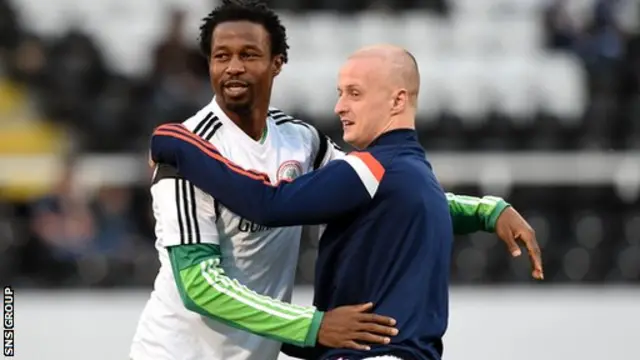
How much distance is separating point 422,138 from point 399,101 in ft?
19.8

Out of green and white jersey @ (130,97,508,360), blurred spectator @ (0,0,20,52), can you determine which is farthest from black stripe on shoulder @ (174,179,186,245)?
blurred spectator @ (0,0,20,52)

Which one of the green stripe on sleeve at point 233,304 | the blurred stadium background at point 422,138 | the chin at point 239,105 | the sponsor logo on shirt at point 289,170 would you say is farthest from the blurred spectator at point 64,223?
the green stripe on sleeve at point 233,304

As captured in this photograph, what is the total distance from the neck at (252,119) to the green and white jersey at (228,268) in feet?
0.06

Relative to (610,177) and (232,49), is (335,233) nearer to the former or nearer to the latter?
(232,49)

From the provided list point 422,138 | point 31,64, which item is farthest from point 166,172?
point 31,64

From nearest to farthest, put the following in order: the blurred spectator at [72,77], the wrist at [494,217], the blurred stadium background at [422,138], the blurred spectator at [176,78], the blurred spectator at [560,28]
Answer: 1. the wrist at [494,217]
2. the blurred stadium background at [422,138]
3. the blurred spectator at [176,78]
4. the blurred spectator at [72,77]
5. the blurred spectator at [560,28]

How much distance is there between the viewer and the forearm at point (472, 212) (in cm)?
473

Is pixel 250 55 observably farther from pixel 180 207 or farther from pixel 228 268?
pixel 228 268

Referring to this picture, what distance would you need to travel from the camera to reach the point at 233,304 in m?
4.22

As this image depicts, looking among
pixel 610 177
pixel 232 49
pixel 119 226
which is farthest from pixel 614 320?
pixel 232 49

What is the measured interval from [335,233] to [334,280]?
5.0 inches

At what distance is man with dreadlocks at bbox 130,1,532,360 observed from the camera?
420 cm

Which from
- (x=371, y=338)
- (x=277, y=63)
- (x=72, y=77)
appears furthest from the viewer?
(x=72, y=77)

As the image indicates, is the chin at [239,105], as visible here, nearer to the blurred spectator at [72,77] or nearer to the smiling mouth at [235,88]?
the smiling mouth at [235,88]
